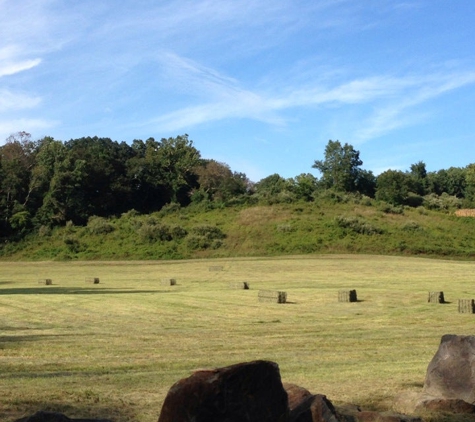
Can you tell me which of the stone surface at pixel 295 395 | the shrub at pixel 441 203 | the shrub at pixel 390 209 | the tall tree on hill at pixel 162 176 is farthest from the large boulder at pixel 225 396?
the tall tree on hill at pixel 162 176

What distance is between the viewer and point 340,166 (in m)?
110

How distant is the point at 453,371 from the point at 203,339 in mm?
9464

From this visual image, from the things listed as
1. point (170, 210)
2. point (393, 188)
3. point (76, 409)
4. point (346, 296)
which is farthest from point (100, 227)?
point (76, 409)

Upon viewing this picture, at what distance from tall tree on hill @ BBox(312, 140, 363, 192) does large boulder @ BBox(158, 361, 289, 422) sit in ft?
333

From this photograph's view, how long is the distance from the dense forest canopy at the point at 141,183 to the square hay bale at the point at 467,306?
54662mm

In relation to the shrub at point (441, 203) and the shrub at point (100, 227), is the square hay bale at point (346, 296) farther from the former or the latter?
the shrub at point (441, 203)

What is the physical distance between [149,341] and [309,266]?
37235 millimetres

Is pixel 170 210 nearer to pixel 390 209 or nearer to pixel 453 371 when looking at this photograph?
pixel 390 209

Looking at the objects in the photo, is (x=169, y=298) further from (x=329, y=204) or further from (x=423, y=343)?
(x=329, y=204)

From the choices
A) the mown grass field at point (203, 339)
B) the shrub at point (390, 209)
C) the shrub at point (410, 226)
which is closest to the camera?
the mown grass field at point (203, 339)

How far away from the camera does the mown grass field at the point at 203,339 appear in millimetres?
10781

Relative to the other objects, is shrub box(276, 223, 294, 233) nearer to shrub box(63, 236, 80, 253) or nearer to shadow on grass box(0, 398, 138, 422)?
shrub box(63, 236, 80, 253)

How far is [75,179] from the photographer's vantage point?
272ft

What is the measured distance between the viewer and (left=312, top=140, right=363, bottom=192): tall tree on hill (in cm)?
10781
